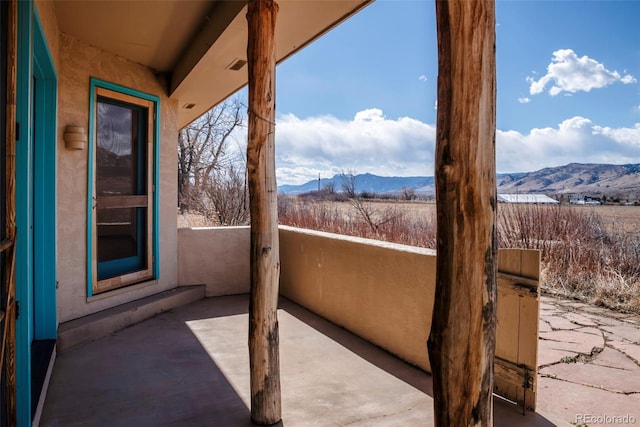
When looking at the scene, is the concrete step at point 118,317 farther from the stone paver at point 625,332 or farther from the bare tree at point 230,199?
the stone paver at point 625,332

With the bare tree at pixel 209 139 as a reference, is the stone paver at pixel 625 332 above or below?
below

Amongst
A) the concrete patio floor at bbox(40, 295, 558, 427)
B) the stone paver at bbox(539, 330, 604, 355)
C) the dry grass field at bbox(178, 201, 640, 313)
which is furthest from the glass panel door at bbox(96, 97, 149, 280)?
the stone paver at bbox(539, 330, 604, 355)

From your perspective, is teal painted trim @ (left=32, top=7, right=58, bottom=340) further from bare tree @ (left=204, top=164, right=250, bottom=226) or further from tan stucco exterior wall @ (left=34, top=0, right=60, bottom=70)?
bare tree @ (left=204, top=164, right=250, bottom=226)

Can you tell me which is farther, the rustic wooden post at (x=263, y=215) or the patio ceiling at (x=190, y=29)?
the patio ceiling at (x=190, y=29)

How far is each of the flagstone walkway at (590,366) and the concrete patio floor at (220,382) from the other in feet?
0.98

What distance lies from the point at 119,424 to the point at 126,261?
2.26 m

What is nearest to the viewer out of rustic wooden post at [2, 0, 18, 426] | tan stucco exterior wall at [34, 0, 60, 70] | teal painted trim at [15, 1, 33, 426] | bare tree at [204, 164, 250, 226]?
rustic wooden post at [2, 0, 18, 426]

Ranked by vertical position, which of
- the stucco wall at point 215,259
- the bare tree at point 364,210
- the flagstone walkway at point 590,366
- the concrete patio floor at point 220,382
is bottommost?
the concrete patio floor at point 220,382

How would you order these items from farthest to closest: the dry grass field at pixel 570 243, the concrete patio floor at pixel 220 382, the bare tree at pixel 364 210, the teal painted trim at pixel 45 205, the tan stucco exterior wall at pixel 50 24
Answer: the bare tree at pixel 364 210 < the dry grass field at pixel 570 243 < the teal painted trim at pixel 45 205 < the tan stucco exterior wall at pixel 50 24 < the concrete patio floor at pixel 220 382

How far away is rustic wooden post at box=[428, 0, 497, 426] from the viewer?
3.65 feet

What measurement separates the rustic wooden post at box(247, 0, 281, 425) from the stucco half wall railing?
1.18m

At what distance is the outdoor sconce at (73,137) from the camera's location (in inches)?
133

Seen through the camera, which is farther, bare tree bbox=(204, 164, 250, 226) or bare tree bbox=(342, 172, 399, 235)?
bare tree bbox=(204, 164, 250, 226)

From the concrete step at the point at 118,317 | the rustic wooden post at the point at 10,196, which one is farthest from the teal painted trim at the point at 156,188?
the rustic wooden post at the point at 10,196
